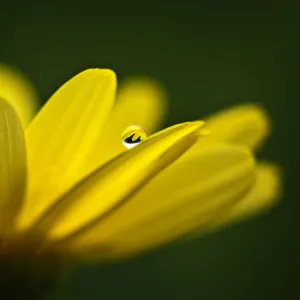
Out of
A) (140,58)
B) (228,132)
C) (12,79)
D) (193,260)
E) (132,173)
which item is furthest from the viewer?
(140,58)

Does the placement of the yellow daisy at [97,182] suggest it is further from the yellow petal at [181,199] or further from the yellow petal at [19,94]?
the yellow petal at [19,94]

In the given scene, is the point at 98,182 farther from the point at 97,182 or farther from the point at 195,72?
the point at 195,72

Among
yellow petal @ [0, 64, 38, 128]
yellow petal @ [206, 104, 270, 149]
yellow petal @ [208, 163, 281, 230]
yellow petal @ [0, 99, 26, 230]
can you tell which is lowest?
yellow petal @ [0, 99, 26, 230]

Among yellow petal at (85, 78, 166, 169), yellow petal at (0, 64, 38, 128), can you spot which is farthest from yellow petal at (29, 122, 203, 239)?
yellow petal at (0, 64, 38, 128)

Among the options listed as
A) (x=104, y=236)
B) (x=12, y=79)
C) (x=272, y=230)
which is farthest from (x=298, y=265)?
(x=104, y=236)

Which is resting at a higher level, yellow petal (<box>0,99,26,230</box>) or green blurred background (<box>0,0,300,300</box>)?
green blurred background (<box>0,0,300,300</box>)

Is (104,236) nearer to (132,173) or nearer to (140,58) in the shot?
(132,173)

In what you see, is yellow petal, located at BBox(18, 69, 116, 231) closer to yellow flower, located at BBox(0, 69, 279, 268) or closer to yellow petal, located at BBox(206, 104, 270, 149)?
yellow flower, located at BBox(0, 69, 279, 268)
